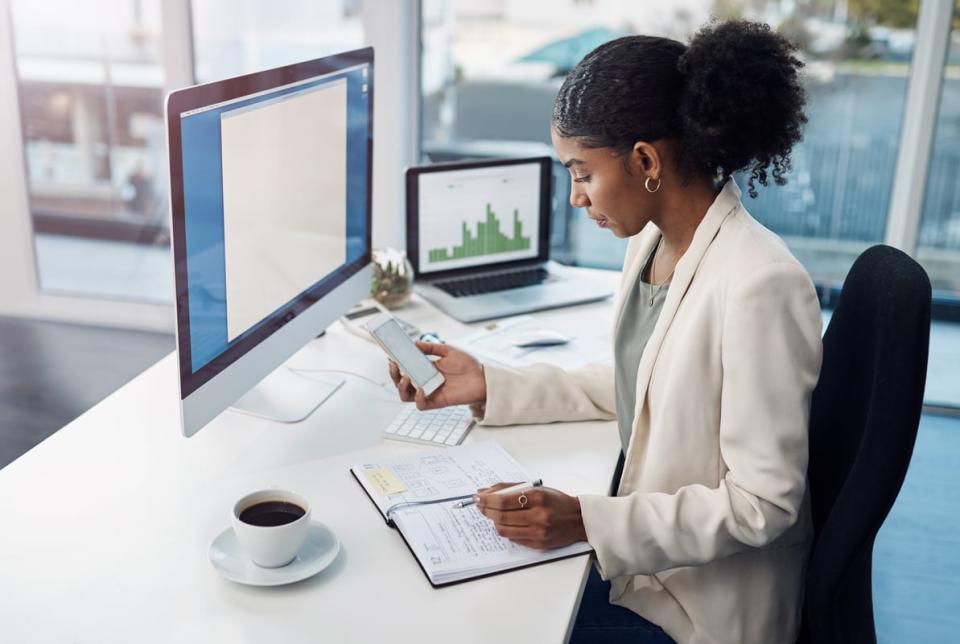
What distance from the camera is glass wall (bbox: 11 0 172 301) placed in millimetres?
3834

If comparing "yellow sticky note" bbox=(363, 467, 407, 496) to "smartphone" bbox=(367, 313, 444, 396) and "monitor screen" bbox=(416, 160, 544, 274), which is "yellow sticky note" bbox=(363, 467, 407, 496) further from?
"monitor screen" bbox=(416, 160, 544, 274)

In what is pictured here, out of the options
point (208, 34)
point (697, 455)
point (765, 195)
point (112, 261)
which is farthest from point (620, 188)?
point (112, 261)

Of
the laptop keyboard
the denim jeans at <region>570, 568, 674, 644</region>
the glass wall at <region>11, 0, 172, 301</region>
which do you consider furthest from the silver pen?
the glass wall at <region>11, 0, 172, 301</region>

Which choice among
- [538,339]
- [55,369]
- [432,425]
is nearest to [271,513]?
[432,425]

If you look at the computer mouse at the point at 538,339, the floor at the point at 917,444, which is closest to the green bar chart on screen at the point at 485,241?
the computer mouse at the point at 538,339

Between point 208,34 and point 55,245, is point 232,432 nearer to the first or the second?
point 208,34

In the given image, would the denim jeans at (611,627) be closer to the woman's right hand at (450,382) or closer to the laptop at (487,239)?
the woman's right hand at (450,382)

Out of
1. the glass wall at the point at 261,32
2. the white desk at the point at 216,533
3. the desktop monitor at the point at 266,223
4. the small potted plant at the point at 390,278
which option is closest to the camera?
the white desk at the point at 216,533

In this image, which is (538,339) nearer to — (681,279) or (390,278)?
(390,278)

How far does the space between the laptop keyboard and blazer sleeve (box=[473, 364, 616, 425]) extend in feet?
1.79

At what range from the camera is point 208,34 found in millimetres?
3461

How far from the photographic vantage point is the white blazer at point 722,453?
1.18 m

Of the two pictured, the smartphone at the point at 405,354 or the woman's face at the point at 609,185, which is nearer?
the woman's face at the point at 609,185

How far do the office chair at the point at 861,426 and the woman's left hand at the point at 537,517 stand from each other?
12.1 inches
